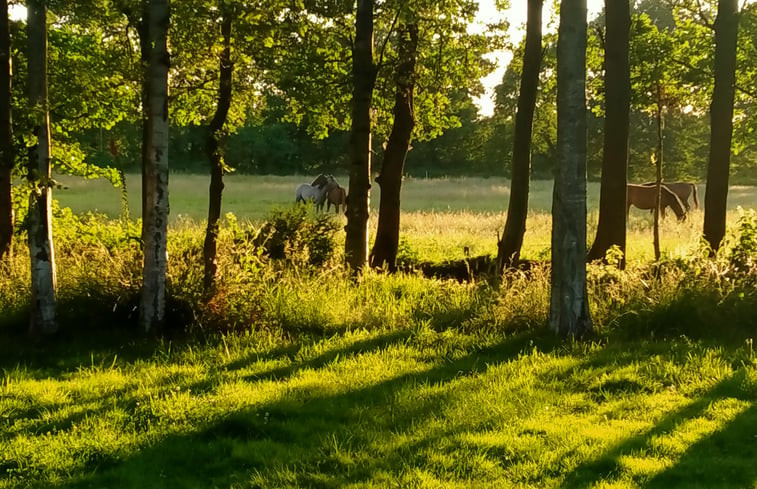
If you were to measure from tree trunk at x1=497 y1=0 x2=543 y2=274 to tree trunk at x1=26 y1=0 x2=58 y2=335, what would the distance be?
305 inches

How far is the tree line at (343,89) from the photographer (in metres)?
7.41

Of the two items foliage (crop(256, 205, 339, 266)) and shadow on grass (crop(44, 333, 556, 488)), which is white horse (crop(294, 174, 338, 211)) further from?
shadow on grass (crop(44, 333, 556, 488))

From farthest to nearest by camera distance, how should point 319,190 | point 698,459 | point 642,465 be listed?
point 319,190
point 698,459
point 642,465

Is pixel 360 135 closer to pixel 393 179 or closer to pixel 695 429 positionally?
pixel 393 179

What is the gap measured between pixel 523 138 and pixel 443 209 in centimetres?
1889

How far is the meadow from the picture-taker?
4.26 meters

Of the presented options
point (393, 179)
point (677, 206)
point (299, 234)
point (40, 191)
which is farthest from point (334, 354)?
point (677, 206)

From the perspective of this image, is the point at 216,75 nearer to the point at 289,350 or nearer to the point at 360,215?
the point at 360,215

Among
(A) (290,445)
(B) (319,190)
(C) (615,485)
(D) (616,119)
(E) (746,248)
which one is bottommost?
(A) (290,445)

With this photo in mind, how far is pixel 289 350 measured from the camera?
7074 mm

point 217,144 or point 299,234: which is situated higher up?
point 217,144

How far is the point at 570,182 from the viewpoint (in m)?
7.49

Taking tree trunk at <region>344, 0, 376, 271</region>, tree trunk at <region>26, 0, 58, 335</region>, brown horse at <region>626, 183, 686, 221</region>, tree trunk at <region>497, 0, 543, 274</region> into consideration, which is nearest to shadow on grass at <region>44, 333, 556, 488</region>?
tree trunk at <region>26, 0, 58, 335</region>

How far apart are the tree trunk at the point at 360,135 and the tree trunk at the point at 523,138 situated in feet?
10.2
